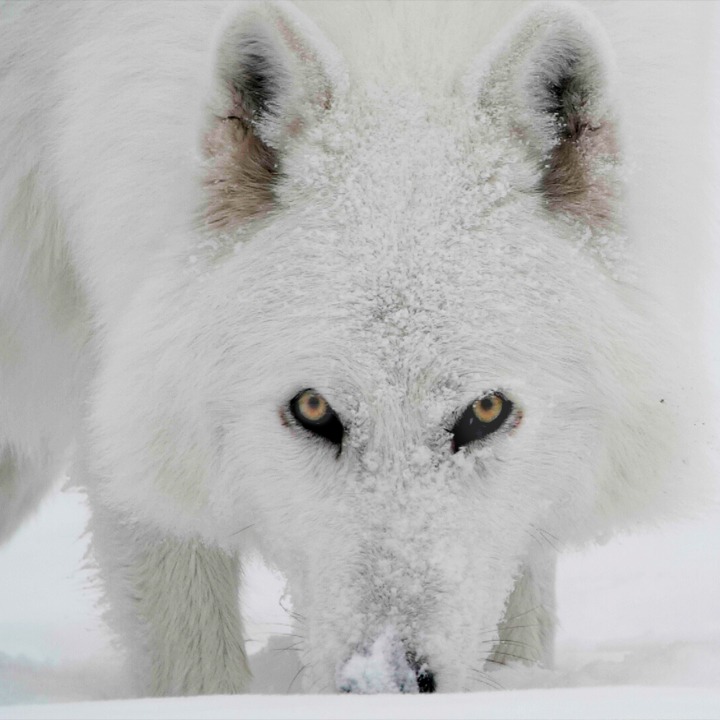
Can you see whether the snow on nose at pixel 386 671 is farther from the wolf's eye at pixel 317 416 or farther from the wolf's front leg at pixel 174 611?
the wolf's front leg at pixel 174 611

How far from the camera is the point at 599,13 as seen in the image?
11.6 ft

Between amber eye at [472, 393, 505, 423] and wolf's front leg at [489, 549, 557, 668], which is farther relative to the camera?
wolf's front leg at [489, 549, 557, 668]

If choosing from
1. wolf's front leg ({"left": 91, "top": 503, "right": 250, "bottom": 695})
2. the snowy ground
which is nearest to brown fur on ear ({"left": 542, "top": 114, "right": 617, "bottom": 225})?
the snowy ground

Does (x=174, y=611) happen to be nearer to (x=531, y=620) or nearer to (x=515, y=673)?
(x=515, y=673)

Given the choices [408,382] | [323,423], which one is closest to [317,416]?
[323,423]

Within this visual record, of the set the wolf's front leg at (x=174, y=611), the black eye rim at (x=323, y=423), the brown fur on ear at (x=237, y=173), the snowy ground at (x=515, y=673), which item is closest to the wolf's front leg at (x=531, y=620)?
the snowy ground at (x=515, y=673)

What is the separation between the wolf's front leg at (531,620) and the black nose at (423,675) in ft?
5.39

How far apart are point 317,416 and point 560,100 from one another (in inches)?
42.4

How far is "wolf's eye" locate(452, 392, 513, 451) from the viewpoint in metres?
3.00

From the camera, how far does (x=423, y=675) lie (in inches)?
107

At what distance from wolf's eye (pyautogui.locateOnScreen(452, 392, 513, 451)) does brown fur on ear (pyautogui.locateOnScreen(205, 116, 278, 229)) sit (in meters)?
0.82

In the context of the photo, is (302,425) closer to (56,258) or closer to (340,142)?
(340,142)

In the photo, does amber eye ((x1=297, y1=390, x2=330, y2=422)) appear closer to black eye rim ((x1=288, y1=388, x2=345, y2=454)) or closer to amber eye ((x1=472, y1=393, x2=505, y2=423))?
black eye rim ((x1=288, y1=388, x2=345, y2=454))

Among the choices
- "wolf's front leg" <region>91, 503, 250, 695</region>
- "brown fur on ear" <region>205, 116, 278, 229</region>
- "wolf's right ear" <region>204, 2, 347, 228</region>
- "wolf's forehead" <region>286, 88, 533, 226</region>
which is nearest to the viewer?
"wolf's right ear" <region>204, 2, 347, 228</region>
